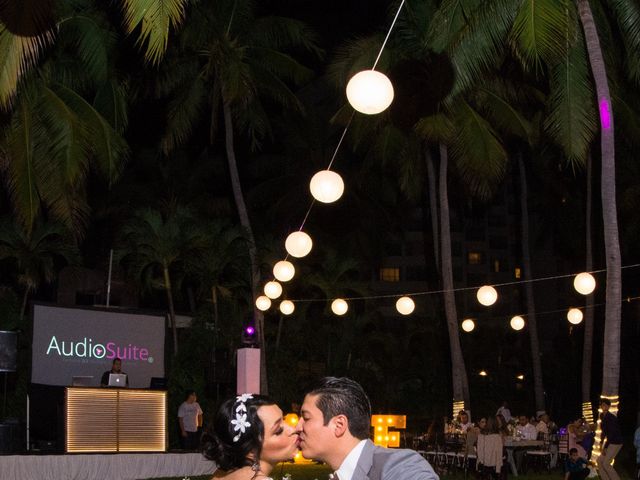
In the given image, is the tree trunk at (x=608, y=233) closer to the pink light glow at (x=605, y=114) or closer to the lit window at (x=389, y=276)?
the pink light glow at (x=605, y=114)

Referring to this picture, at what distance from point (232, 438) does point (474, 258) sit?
85.9m

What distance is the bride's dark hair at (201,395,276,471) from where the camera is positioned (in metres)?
3.59

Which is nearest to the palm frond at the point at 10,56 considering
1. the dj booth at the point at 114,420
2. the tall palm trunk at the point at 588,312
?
the dj booth at the point at 114,420

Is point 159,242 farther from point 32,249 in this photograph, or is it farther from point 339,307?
point 339,307

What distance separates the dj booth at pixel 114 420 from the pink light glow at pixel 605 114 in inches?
340

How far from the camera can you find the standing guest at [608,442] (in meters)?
16.6

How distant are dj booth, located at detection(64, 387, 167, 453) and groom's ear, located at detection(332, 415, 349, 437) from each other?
15206mm

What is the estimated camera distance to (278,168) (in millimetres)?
39500

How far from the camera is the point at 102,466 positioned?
58.5ft

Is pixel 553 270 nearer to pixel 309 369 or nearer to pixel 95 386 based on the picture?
Answer: pixel 309 369

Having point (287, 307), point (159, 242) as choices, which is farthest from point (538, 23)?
point (159, 242)

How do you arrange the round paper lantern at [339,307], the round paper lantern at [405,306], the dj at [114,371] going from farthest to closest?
the round paper lantern at [339,307]
the round paper lantern at [405,306]
the dj at [114,371]

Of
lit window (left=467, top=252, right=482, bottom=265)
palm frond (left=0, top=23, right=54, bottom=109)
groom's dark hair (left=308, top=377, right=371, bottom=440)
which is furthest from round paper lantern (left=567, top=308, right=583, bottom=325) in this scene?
lit window (left=467, top=252, right=482, bottom=265)

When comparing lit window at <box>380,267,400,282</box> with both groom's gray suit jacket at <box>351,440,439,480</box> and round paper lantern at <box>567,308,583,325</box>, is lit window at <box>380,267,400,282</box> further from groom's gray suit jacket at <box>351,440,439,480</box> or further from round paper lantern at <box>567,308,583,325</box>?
groom's gray suit jacket at <box>351,440,439,480</box>
